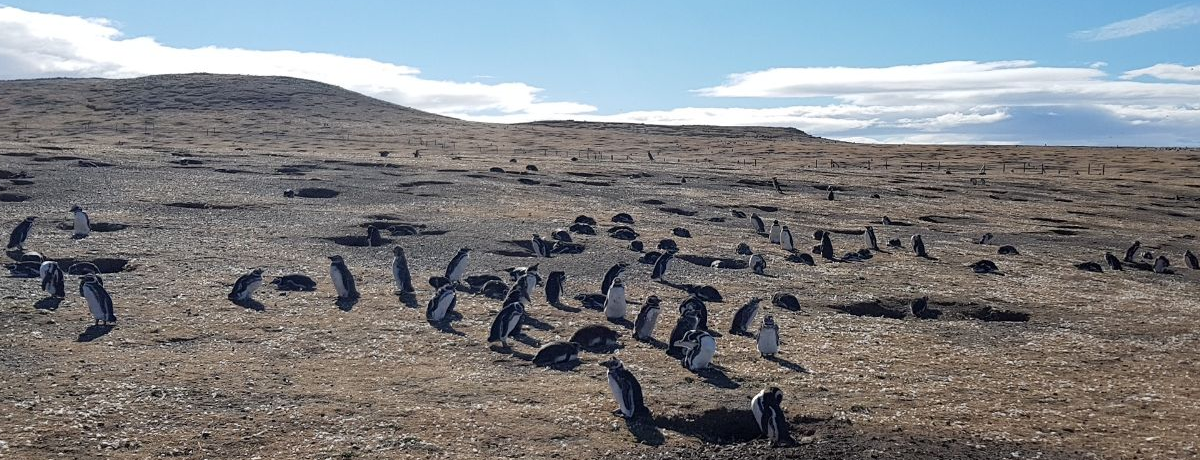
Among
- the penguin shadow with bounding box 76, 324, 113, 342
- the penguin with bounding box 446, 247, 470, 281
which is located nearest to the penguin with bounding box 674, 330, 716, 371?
the penguin with bounding box 446, 247, 470, 281

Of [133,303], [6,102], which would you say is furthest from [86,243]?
[6,102]

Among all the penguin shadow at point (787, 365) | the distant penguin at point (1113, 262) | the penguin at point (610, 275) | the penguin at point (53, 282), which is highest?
the penguin at point (53, 282)

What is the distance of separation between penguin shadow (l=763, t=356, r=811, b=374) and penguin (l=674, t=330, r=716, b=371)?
1011 millimetres

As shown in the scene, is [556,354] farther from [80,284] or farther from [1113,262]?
[1113,262]

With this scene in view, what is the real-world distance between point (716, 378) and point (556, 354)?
2.05m

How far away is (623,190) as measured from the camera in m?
36.6

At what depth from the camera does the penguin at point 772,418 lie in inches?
394

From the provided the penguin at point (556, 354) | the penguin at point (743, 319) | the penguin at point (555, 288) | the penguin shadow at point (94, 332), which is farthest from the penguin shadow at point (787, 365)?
the penguin shadow at point (94, 332)

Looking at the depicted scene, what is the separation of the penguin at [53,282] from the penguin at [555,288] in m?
7.53

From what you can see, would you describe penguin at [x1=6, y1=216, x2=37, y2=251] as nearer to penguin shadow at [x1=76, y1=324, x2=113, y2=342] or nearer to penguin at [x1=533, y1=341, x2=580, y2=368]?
penguin shadow at [x1=76, y1=324, x2=113, y2=342]

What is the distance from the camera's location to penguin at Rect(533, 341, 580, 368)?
1275 cm

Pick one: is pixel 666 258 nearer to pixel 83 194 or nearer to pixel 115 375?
pixel 115 375

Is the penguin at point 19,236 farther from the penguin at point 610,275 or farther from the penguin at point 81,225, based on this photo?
the penguin at point 610,275

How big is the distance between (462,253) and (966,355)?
29.5 feet
